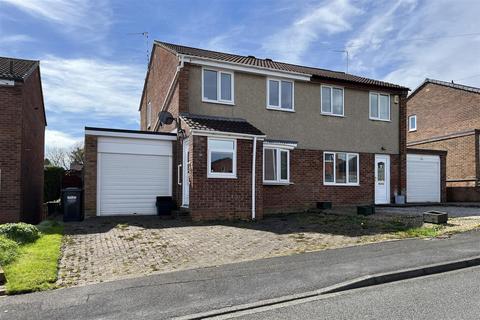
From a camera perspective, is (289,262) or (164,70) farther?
(164,70)

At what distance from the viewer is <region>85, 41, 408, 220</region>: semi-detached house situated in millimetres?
14000

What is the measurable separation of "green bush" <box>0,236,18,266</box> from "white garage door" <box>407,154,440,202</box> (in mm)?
16844

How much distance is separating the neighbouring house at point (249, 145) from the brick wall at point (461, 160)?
588cm

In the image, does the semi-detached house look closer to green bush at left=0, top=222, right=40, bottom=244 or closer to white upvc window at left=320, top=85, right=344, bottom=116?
white upvc window at left=320, top=85, right=344, bottom=116

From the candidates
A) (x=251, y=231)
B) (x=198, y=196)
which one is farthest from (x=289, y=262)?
(x=198, y=196)

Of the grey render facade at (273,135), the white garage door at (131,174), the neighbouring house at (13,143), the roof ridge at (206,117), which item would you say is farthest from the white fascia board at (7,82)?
the roof ridge at (206,117)

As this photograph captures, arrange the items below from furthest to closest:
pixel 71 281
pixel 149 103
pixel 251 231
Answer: pixel 149 103 → pixel 251 231 → pixel 71 281

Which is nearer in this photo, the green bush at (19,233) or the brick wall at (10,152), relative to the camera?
the green bush at (19,233)

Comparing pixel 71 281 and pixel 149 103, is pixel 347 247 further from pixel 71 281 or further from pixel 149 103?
pixel 149 103

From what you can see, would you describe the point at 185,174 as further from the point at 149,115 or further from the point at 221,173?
the point at 149,115

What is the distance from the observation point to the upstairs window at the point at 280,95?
1681 centimetres

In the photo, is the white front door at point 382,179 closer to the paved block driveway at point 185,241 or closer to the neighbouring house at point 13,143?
the paved block driveway at point 185,241

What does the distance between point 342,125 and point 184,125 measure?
7.13 metres

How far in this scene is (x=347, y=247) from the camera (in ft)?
31.1
